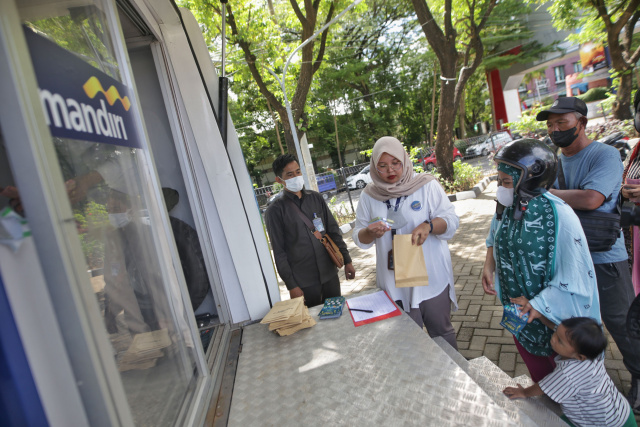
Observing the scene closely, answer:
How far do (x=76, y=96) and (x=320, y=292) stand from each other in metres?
2.46

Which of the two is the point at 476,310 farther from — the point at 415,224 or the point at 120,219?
the point at 120,219

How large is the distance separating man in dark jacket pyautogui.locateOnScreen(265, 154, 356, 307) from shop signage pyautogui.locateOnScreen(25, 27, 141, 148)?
1.75m

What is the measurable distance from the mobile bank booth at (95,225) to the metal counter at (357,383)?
0.21 metres

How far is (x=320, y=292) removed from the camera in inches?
125

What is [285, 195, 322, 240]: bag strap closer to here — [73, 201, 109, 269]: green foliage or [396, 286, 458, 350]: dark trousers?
[396, 286, 458, 350]: dark trousers

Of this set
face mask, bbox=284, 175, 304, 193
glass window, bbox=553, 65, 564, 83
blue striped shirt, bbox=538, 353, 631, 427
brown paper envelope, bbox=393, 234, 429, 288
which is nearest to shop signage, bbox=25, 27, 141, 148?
brown paper envelope, bbox=393, 234, 429, 288

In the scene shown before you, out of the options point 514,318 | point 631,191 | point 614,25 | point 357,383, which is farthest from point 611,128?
point 357,383

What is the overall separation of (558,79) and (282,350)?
49372 mm

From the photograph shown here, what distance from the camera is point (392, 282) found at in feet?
8.42

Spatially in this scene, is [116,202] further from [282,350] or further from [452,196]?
[452,196]

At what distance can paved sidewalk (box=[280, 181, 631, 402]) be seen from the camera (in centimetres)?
287

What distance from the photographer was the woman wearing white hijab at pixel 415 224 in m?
2.51

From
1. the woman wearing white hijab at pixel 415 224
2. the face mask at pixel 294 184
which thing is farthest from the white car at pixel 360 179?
the woman wearing white hijab at pixel 415 224

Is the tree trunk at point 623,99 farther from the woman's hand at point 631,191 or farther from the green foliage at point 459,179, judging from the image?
the woman's hand at point 631,191
